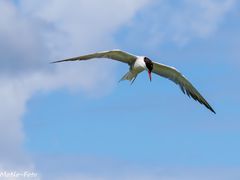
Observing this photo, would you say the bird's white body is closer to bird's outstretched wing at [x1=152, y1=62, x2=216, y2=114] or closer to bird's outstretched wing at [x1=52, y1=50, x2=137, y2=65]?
bird's outstretched wing at [x1=52, y1=50, x2=137, y2=65]

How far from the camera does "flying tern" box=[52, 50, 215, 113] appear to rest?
102ft

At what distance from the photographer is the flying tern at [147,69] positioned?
3106 cm

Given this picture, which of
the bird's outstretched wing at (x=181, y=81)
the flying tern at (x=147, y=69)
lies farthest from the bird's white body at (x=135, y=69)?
the bird's outstretched wing at (x=181, y=81)

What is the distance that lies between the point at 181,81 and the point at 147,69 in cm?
262

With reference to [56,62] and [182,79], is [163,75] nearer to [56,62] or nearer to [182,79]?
[182,79]

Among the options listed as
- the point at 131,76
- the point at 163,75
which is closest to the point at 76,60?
the point at 131,76

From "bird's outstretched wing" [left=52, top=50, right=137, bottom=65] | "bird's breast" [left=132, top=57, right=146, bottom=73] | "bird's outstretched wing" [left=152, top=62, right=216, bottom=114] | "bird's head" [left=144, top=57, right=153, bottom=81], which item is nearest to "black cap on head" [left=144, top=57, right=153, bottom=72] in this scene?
"bird's head" [left=144, top=57, right=153, bottom=81]

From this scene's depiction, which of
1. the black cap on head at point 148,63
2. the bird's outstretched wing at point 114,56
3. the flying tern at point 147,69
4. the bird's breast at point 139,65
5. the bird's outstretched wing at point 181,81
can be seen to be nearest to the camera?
the bird's outstretched wing at point 114,56

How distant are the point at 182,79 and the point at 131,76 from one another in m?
3.66

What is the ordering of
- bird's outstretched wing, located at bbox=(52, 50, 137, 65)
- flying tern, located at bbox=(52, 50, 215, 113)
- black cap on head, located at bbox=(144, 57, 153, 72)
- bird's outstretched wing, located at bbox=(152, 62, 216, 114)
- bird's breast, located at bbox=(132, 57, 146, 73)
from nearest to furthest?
bird's outstretched wing, located at bbox=(52, 50, 137, 65) < flying tern, located at bbox=(52, 50, 215, 113) < bird's breast, located at bbox=(132, 57, 146, 73) < black cap on head, located at bbox=(144, 57, 153, 72) < bird's outstretched wing, located at bbox=(152, 62, 216, 114)

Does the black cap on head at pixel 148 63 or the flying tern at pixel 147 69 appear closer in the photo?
the flying tern at pixel 147 69

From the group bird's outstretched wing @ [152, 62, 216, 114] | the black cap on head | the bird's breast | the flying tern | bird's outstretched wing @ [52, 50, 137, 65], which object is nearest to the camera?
bird's outstretched wing @ [52, 50, 137, 65]

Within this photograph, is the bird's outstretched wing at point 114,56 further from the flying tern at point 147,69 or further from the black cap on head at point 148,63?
the black cap on head at point 148,63

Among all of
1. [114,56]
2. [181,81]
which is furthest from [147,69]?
[181,81]
